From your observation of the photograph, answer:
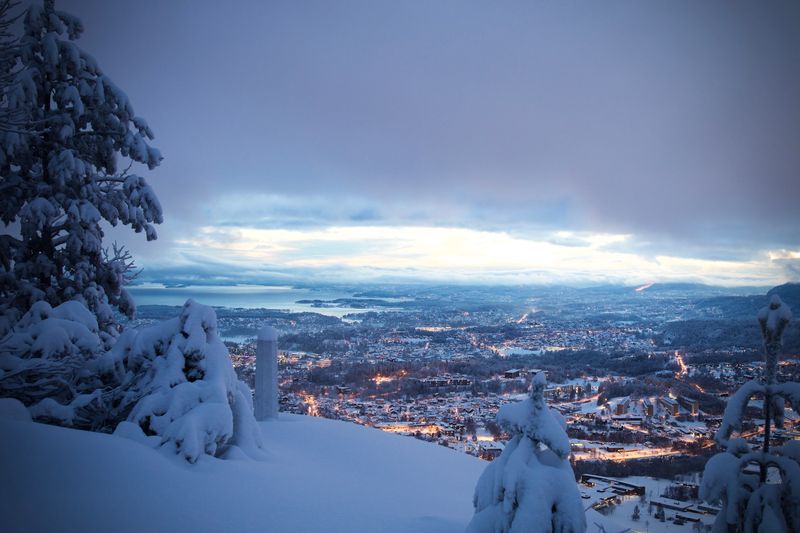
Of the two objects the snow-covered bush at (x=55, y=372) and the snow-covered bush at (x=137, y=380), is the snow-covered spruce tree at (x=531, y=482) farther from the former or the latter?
the snow-covered bush at (x=55, y=372)

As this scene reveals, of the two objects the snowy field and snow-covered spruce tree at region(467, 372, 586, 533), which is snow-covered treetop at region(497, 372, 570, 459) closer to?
snow-covered spruce tree at region(467, 372, 586, 533)

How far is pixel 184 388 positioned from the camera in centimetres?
540

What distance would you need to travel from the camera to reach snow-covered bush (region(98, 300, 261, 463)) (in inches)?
200

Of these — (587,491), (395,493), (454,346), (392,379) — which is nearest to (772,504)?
(395,493)

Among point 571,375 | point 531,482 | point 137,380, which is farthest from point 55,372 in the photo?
point 571,375

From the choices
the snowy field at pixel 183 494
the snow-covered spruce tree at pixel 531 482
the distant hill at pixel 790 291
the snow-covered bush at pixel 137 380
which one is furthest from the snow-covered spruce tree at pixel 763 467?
the distant hill at pixel 790 291

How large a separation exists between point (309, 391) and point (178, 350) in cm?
1942

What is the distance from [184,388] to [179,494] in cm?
148

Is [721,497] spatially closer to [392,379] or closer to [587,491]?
[587,491]

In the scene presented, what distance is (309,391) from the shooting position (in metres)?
24.3

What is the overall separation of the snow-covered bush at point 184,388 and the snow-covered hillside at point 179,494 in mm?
301

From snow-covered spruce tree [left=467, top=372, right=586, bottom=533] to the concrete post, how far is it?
5.86m

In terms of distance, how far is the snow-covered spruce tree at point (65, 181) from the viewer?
8.39 m

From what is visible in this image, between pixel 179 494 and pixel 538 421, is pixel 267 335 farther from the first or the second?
pixel 538 421
